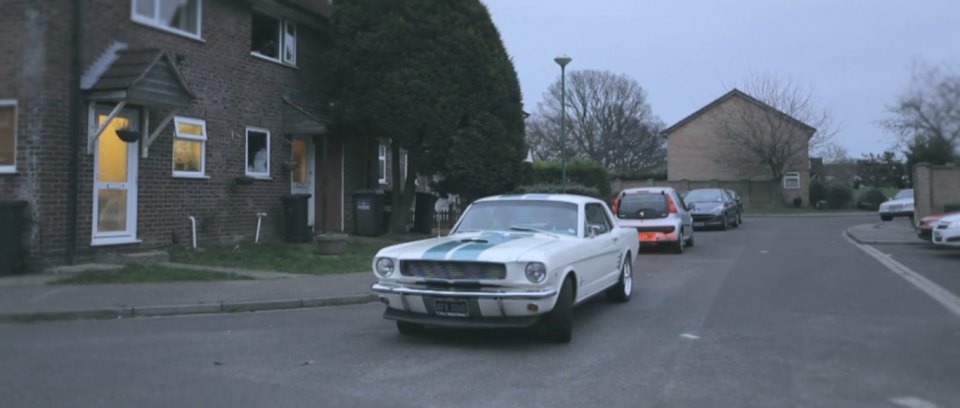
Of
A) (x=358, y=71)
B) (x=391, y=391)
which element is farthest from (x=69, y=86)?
(x=391, y=391)

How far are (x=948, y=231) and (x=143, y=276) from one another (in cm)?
1474

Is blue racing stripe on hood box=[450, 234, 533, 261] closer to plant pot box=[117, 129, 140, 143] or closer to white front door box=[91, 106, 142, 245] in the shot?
plant pot box=[117, 129, 140, 143]

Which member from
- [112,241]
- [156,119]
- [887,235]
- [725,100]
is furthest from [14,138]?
[725,100]

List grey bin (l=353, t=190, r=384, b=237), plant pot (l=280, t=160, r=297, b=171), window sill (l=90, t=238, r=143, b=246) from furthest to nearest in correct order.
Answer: grey bin (l=353, t=190, r=384, b=237)
plant pot (l=280, t=160, r=297, b=171)
window sill (l=90, t=238, r=143, b=246)

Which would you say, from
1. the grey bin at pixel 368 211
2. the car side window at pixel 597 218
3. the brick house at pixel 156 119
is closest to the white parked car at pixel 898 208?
the grey bin at pixel 368 211

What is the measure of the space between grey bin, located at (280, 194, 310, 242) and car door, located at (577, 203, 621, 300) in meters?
8.26

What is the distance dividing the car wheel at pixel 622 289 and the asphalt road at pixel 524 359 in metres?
0.18

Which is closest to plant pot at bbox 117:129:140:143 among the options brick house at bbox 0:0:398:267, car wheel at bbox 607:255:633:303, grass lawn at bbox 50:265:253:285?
brick house at bbox 0:0:398:267

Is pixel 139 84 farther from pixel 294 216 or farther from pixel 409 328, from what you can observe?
pixel 409 328

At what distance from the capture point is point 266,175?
16.0 metres

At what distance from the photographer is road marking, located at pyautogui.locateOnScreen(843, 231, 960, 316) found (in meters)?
9.43

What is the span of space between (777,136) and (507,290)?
4129 centimetres

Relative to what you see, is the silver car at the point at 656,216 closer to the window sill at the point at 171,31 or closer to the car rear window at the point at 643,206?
the car rear window at the point at 643,206

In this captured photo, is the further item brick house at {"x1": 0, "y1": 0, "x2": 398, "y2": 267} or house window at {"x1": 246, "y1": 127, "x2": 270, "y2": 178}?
house window at {"x1": 246, "y1": 127, "x2": 270, "y2": 178}
